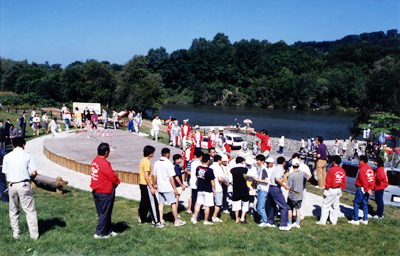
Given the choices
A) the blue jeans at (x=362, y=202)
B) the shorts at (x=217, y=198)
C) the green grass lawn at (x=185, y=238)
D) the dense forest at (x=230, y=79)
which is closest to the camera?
the green grass lawn at (x=185, y=238)

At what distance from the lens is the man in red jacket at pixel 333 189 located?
8.96 m

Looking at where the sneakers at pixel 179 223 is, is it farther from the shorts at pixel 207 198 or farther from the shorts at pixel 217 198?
the shorts at pixel 217 198

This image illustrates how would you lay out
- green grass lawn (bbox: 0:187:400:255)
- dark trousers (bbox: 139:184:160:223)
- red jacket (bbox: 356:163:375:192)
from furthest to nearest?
red jacket (bbox: 356:163:375:192), dark trousers (bbox: 139:184:160:223), green grass lawn (bbox: 0:187:400:255)

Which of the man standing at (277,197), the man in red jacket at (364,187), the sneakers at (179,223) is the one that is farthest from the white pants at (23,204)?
the man in red jacket at (364,187)

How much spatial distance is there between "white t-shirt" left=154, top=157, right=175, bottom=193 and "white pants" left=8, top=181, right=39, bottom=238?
108 inches

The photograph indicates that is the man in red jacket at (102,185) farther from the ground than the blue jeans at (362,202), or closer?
farther from the ground

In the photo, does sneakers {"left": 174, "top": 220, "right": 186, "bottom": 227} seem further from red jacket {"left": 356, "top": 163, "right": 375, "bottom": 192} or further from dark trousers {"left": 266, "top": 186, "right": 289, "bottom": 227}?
red jacket {"left": 356, "top": 163, "right": 375, "bottom": 192}

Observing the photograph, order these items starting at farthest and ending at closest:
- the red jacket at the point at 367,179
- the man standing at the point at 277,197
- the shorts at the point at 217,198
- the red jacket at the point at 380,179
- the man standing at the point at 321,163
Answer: the man standing at the point at 321,163, the red jacket at the point at 380,179, the red jacket at the point at 367,179, the shorts at the point at 217,198, the man standing at the point at 277,197

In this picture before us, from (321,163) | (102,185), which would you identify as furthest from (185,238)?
(321,163)

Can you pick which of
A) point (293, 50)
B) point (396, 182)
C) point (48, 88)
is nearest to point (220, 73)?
point (293, 50)

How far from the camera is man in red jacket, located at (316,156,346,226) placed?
8.96 m

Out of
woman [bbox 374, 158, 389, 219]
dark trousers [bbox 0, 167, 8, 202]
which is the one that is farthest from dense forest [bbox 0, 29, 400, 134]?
dark trousers [bbox 0, 167, 8, 202]

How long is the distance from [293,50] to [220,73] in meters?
33.7

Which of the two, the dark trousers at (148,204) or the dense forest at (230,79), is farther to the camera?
the dense forest at (230,79)
